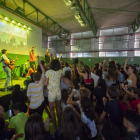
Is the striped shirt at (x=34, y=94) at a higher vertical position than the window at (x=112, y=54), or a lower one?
lower

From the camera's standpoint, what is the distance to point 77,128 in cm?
124

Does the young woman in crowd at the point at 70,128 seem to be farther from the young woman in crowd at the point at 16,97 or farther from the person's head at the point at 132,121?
the young woman in crowd at the point at 16,97

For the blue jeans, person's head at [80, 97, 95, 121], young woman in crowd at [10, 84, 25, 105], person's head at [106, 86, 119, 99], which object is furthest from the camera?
the blue jeans

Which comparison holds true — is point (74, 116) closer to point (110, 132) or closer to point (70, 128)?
point (70, 128)

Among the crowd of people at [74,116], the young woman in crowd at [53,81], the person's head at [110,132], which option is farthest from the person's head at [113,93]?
the young woman in crowd at [53,81]

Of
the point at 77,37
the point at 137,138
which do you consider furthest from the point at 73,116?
the point at 77,37

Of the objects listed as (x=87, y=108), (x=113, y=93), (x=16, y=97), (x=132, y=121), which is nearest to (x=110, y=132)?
(x=132, y=121)

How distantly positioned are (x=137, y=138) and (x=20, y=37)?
27.4 feet

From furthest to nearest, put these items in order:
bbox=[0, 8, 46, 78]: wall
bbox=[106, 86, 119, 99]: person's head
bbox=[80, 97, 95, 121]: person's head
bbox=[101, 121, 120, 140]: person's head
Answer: bbox=[0, 8, 46, 78]: wall < bbox=[106, 86, 119, 99]: person's head < bbox=[80, 97, 95, 121]: person's head < bbox=[101, 121, 120, 140]: person's head

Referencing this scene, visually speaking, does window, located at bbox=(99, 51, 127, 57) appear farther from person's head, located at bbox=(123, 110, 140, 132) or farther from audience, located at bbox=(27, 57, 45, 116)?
person's head, located at bbox=(123, 110, 140, 132)

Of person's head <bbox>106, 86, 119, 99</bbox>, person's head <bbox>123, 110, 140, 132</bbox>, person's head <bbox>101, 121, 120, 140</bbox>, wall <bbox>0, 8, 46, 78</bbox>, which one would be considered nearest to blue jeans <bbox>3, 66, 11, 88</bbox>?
wall <bbox>0, 8, 46, 78</bbox>

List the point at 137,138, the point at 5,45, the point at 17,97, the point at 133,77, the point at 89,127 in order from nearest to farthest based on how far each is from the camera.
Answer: the point at 137,138 → the point at 89,127 → the point at 17,97 → the point at 133,77 → the point at 5,45

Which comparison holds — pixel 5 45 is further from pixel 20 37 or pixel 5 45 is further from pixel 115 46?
pixel 115 46

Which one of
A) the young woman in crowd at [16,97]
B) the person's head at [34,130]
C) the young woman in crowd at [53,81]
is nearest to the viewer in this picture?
the person's head at [34,130]
